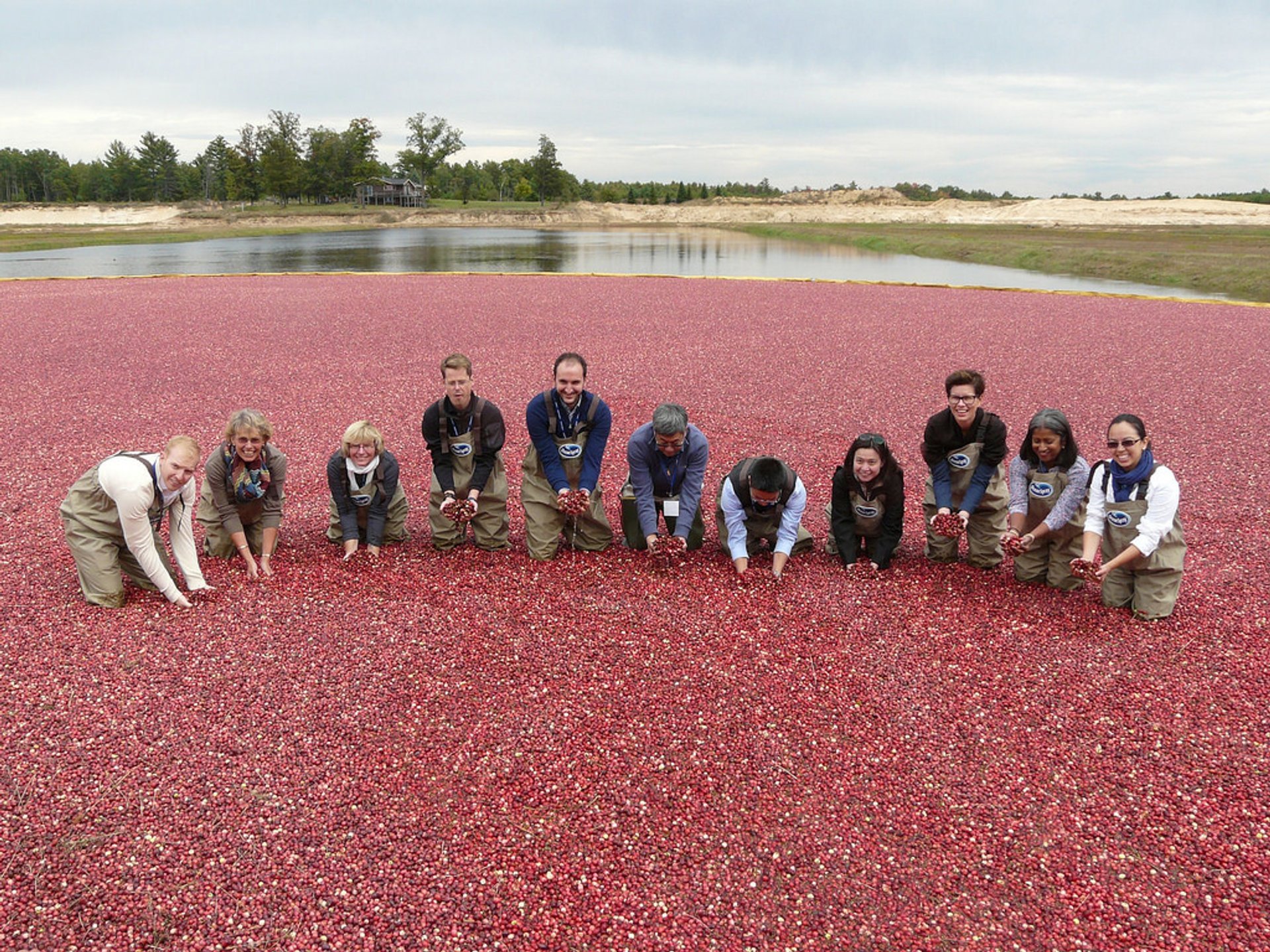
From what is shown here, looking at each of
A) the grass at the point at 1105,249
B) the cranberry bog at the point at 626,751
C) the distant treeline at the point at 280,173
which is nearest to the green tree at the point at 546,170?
the distant treeline at the point at 280,173

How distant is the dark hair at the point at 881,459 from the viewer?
5.27 m

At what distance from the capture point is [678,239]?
183 ft

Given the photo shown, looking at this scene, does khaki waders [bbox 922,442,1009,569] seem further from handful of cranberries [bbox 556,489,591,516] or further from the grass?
the grass

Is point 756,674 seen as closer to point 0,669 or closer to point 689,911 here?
point 689,911

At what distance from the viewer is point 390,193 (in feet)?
316

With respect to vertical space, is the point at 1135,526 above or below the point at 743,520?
above

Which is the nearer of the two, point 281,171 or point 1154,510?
point 1154,510

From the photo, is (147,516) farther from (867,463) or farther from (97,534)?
(867,463)

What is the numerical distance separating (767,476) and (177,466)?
145 inches

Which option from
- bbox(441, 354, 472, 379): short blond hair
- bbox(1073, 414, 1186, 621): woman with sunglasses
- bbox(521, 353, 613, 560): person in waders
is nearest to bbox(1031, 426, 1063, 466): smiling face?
bbox(1073, 414, 1186, 621): woman with sunglasses

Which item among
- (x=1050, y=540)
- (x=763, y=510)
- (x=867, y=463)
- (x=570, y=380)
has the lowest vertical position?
(x=1050, y=540)

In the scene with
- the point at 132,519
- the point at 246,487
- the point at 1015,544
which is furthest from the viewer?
the point at 246,487

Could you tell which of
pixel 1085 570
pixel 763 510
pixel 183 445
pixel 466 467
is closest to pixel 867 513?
pixel 763 510

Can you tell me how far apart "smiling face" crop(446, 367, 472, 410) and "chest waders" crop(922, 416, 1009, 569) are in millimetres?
3468
